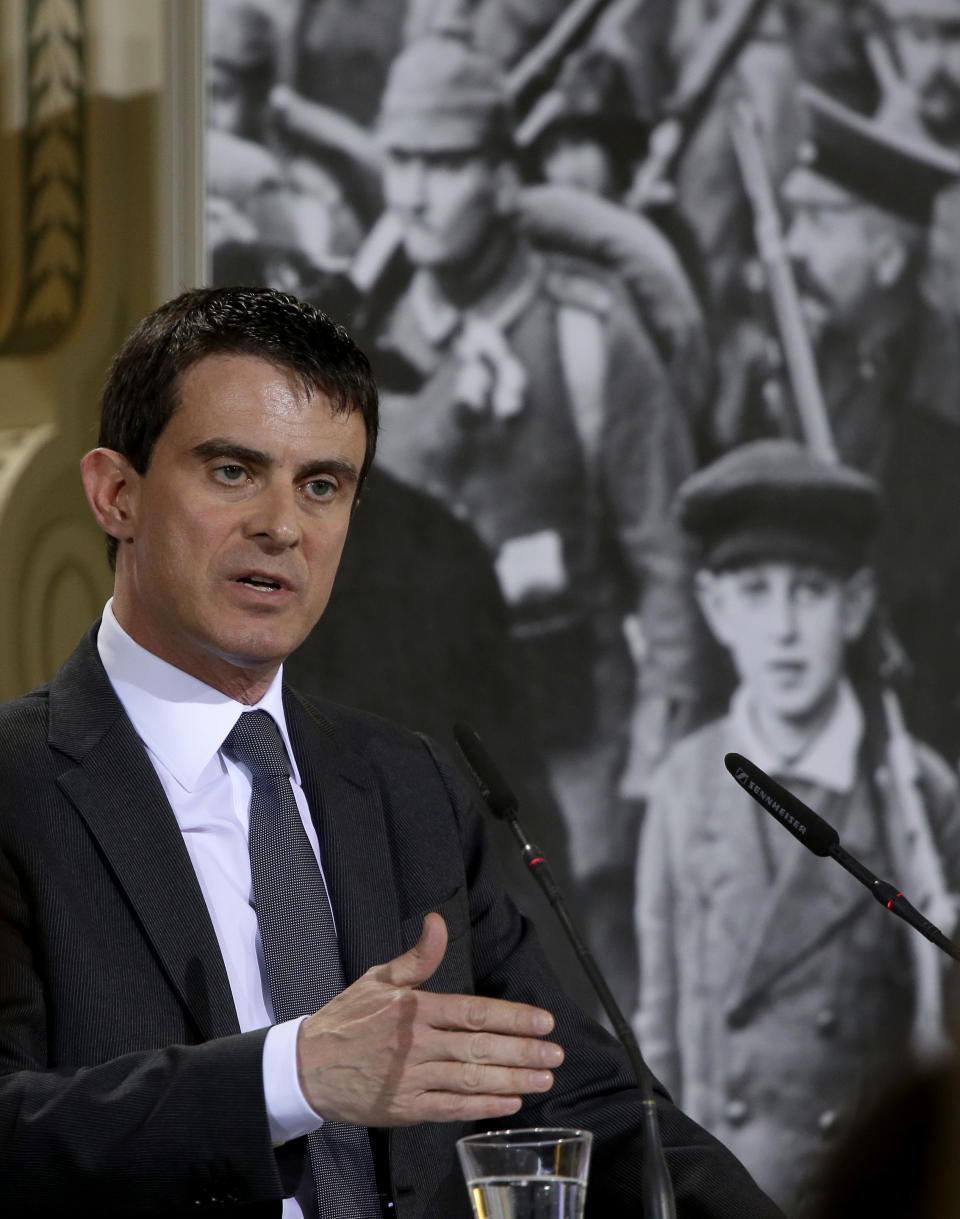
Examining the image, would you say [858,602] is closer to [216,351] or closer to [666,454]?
[666,454]

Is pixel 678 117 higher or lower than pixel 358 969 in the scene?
higher

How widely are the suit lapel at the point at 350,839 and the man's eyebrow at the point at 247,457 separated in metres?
0.35

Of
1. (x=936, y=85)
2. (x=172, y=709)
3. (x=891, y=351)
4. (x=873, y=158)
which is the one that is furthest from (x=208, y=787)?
(x=936, y=85)

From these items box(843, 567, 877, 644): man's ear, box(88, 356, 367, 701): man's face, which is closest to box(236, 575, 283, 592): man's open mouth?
box(88, 356, 367, 701): man's face

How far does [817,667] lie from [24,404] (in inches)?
70.4

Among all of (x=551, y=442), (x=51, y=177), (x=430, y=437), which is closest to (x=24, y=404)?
(x=51, y=177)

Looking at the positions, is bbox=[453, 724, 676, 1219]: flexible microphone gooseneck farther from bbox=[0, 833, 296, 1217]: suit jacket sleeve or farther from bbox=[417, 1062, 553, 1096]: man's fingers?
bbox=[0, 833, 296, 1217]: suit jacket sleeve

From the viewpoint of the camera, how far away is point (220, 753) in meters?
1.95

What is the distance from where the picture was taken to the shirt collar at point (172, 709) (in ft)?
6.25

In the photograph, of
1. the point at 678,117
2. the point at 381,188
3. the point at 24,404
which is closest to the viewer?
the point at 24,404

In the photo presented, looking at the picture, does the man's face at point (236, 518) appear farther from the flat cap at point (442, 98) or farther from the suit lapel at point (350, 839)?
the flat cap at point (442, 98)

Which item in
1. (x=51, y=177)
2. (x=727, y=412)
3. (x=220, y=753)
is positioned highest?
(x=51, y=177)

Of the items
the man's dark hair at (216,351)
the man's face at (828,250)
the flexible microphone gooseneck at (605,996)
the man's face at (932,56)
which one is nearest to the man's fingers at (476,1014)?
the flexible microphone gooseneck at (605,996)

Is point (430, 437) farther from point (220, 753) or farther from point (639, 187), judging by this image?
point (220, 753)
